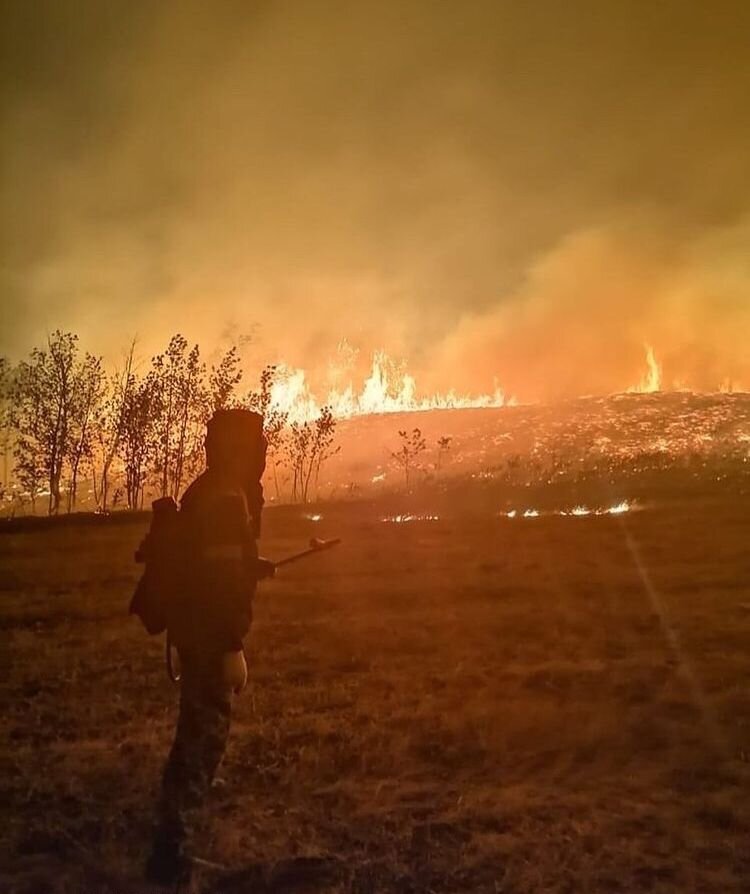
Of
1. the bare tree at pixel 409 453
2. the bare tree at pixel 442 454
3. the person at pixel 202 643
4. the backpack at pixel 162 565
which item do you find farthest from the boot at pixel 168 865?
the bare tree at pixel 442 454

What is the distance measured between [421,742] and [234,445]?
13.2 feet

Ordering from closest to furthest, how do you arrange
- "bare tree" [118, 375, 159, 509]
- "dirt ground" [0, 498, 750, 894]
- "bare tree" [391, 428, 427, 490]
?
"dirt ground" [0, 498, 750, 894]
"bare tree" [118, 375, 159, 509]
"bare tree" [391, 428, 427, 490]

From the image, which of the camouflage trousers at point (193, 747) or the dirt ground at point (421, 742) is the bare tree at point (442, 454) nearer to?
the dirt ground at point (421, 742)

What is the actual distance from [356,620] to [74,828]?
357 inches

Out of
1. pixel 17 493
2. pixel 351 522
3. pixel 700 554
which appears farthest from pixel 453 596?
pixel 17 493

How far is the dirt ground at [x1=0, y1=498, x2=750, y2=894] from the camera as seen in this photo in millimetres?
4984

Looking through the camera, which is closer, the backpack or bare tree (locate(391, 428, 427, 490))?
the backpack

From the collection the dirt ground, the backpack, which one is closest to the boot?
the dirt ground

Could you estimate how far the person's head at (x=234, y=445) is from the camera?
5062 millimetres

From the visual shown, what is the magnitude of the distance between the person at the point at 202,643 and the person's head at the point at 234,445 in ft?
0.64

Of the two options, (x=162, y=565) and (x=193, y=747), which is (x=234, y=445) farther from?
(x=193, y=747)

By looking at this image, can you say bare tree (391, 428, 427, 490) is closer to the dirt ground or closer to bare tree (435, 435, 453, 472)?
bare tree (435, 435, 453, 472)

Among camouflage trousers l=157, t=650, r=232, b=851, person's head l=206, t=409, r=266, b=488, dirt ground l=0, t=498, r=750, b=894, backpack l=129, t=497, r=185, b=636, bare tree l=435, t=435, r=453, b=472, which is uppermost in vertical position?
bare tree l=435, t=435, r=453, b=472

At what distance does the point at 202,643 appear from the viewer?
4762mm
